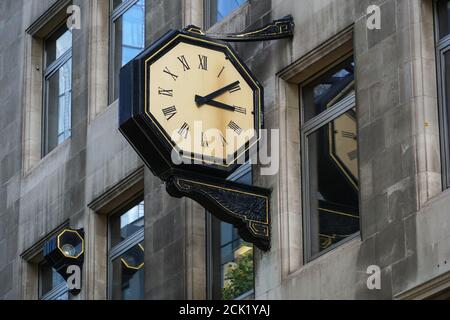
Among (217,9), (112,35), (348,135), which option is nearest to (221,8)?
(217,9)

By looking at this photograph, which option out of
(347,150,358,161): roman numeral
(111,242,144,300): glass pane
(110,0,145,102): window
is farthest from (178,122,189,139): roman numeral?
(110,0,145,102): window

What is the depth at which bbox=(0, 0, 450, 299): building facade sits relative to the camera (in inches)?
872

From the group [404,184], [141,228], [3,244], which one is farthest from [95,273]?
[404,184]

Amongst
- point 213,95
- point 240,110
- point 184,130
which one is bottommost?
point 184,130

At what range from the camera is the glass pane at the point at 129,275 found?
1126 inches

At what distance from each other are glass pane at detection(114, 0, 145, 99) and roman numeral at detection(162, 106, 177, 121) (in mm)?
6464

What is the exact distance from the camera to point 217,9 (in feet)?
92.1

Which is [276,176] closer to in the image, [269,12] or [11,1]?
[269,12]

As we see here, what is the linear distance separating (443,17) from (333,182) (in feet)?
9.39

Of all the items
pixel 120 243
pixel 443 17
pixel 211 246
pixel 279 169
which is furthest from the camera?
pixel 120 243

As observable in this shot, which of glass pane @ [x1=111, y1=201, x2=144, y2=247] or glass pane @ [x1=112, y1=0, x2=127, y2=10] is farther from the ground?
glass pane @ [x1=112, y1=0, x2=127, y2=10]

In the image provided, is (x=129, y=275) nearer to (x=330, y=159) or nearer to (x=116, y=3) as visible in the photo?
(x=116, y=3)

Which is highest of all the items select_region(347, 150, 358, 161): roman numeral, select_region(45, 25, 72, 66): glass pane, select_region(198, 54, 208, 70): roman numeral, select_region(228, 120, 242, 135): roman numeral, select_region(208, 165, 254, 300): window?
select_region(45, 25, 72, 66): glass pane

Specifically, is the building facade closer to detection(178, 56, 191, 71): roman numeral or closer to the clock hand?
the clock hand
